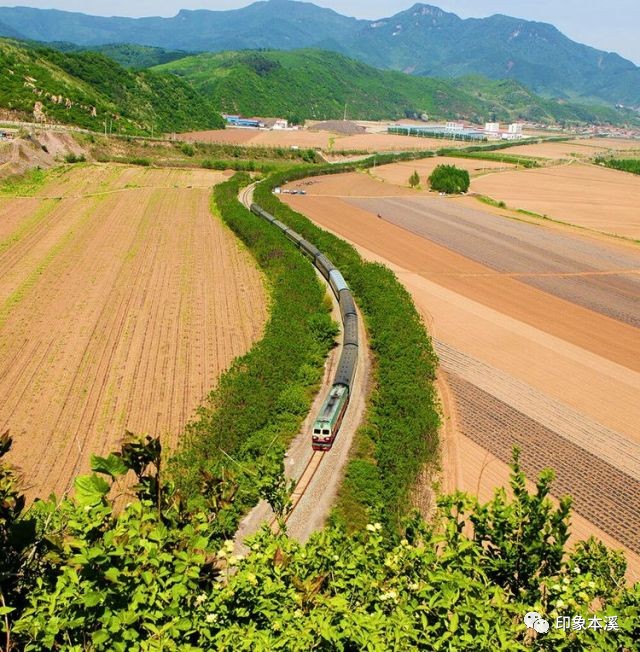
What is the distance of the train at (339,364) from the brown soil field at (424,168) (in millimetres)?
71000

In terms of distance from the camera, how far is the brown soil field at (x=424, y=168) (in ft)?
407

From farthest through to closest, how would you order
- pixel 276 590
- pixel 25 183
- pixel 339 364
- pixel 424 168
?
pixel 424 168, pixel 25 183, pixel 339 364, pixel 276 590

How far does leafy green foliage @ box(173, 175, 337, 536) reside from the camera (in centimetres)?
2200

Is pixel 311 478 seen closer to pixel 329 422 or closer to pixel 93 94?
pixel 329 422

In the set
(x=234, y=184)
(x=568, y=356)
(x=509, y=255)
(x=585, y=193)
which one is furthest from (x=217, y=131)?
(x=568, y=356)

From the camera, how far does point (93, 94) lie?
133125 millimetres

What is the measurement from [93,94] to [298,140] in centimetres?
6393

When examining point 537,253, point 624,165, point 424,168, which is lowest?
point 537,253

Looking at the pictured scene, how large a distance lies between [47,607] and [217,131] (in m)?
173

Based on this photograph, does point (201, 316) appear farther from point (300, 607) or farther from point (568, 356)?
point (300, 607)

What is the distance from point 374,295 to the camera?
43156mm

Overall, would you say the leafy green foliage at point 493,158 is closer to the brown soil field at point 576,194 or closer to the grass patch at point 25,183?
the brown soil field at point 576,194

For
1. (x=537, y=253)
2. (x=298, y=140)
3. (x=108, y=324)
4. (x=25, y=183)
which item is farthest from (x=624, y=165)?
(x=108, y=324)

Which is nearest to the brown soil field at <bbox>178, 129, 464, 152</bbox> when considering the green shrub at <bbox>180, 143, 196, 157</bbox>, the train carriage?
the green shrub at <bbox>180, 143, 196, 157</bbox>
